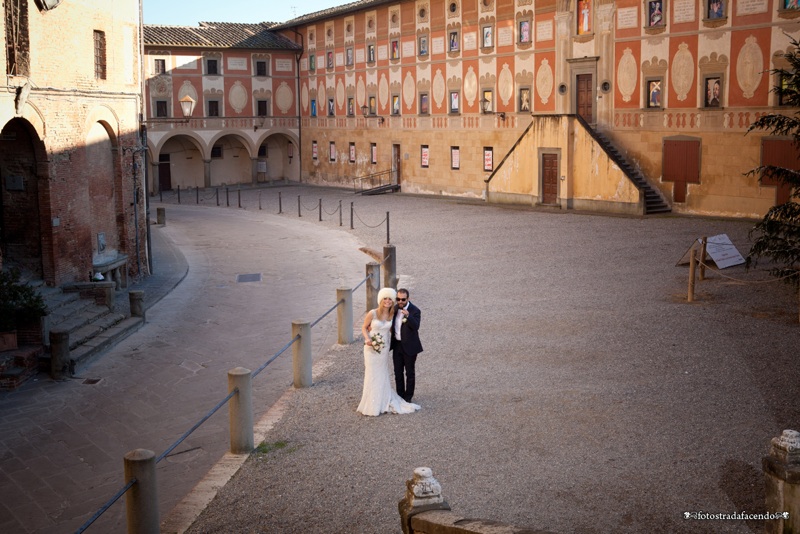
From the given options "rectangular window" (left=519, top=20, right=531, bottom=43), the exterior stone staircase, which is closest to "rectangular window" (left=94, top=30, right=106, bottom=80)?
the exterior stone staircase

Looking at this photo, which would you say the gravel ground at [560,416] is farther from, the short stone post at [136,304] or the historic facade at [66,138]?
the historic facade at [66,138]

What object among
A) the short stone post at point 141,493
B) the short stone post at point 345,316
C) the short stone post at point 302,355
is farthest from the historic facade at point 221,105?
the short stone post at point 141,493

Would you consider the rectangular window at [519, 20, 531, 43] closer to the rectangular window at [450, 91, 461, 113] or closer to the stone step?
the rectangular window at [450, 91, 461, 113]

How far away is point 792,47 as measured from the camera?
24.2m

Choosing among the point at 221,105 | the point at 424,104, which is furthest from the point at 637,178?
the point at 221,105

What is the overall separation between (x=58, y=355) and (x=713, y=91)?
2189cm

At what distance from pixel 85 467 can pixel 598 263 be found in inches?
508

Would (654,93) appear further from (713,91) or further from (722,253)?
(722,253)

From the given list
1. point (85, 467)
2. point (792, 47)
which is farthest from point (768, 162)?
point (85, 467)

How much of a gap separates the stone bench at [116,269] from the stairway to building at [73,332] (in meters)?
1.99

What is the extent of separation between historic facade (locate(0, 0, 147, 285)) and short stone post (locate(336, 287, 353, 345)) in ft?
21.5

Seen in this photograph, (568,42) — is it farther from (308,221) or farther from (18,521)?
(18,521)

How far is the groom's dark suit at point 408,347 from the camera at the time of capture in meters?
10.0

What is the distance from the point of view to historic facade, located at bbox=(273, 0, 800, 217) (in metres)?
26.7
